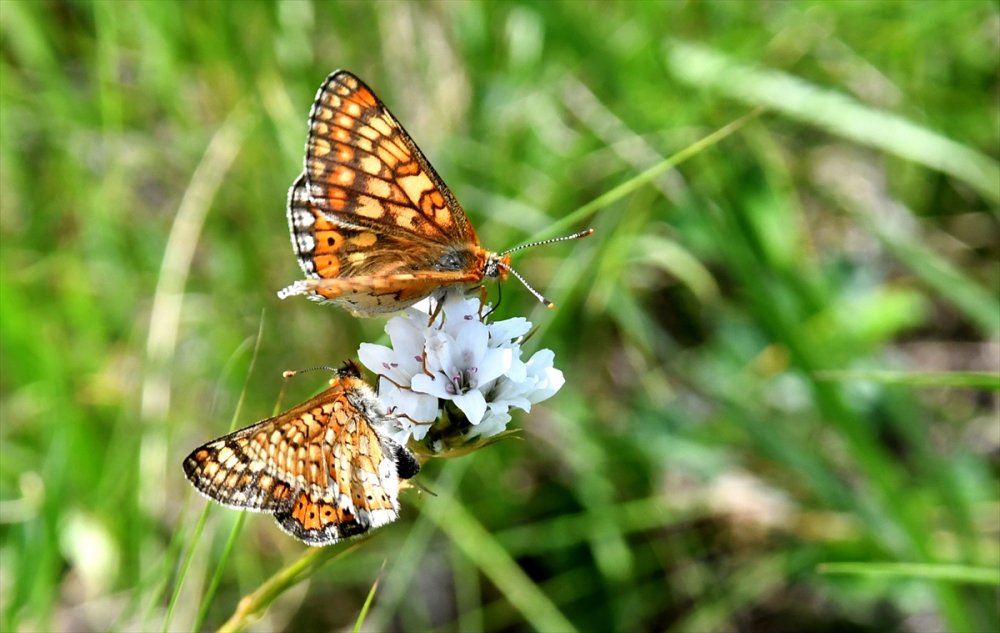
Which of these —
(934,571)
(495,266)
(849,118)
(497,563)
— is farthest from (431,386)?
(849,118)

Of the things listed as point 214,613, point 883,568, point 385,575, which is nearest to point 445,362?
point 883,568

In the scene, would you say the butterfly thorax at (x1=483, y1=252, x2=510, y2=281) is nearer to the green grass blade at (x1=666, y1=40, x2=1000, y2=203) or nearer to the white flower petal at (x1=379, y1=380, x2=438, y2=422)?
the white flower petal at (x1=379, y1=380, x2=438, y2=422)

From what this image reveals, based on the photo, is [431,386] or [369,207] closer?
[431,386]

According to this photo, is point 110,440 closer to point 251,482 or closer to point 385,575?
point 385,575

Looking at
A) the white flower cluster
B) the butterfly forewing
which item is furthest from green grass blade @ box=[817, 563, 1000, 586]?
the butterfly forewing

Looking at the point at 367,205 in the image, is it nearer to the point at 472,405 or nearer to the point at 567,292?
the point at 472,405

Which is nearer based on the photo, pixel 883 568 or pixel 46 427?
pixel 883 568

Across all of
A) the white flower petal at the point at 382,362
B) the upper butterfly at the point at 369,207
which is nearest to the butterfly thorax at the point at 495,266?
the upper butterfly at the point at 369,207
